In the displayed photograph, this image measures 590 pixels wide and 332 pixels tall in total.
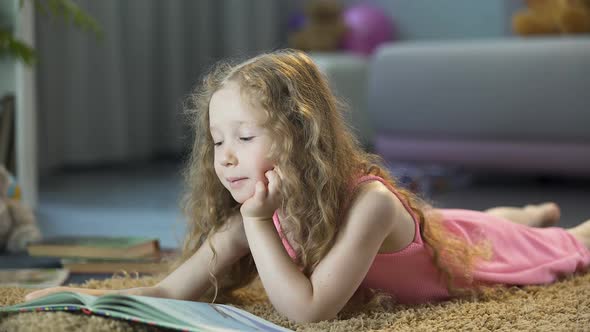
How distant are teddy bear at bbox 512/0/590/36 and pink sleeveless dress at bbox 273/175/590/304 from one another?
148 cm

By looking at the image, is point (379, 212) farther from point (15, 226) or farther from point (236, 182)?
point (15, 226)

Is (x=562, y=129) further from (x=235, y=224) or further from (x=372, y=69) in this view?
(x=235, y=224)

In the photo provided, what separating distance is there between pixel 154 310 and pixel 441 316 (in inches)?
15.6

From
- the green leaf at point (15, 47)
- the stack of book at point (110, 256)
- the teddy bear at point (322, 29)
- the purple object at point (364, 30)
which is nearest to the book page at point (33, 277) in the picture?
the stack of book at point (110, 256)

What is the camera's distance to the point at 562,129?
2445 mm

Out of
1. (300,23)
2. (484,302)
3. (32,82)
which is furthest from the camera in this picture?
(300,23)

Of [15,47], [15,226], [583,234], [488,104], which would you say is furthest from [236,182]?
[488,104]

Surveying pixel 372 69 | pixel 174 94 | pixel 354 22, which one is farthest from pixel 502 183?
pixel 174 94

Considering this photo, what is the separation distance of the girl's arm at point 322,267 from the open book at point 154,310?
6 centimetres

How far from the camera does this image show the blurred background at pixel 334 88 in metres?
2.37

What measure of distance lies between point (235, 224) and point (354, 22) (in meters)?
2.81

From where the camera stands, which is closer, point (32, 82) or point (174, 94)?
point (32, 82)

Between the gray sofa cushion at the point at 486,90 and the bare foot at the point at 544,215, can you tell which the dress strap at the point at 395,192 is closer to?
the bare foot at the point at 544,215

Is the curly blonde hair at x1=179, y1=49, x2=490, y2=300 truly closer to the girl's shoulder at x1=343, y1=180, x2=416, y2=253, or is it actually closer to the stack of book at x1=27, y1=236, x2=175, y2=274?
the girl's shoulder at x1=343, y1=180, x2=416, y2=253
